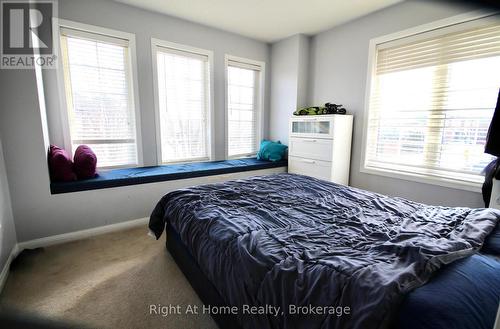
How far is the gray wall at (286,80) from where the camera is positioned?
145 inches

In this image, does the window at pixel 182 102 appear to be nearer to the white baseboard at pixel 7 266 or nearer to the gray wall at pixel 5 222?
the gray wall at pixel 5 222

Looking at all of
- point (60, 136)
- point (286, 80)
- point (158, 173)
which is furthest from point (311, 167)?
point (60, 136)

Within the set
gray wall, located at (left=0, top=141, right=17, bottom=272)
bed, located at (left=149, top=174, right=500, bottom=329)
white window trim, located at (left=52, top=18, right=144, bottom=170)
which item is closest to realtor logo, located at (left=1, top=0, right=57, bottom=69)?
white window trim, located at (left=52, top=18, right=144, bottom=170)

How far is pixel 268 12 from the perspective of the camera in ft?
9.65

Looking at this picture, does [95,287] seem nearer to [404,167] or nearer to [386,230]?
[386,230]

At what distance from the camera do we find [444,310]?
2.40ft

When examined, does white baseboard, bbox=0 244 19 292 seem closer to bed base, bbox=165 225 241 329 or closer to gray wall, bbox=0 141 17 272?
gray wall, bbox=0 141 17 272

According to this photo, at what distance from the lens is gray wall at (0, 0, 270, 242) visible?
202 cm

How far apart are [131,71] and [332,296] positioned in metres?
3.18

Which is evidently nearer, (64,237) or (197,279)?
(197,279)

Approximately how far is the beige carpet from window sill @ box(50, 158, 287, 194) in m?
0.56

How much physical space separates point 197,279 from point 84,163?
6.00ft

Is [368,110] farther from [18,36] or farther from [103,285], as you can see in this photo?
[18,36]

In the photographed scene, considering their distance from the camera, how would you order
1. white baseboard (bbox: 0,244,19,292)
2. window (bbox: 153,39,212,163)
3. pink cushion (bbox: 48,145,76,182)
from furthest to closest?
window (bbox: 153,39,212,163) < pink cushion (bbox: 48,145,76,182) < white baseboard (bbox: 0,244,19,292)
